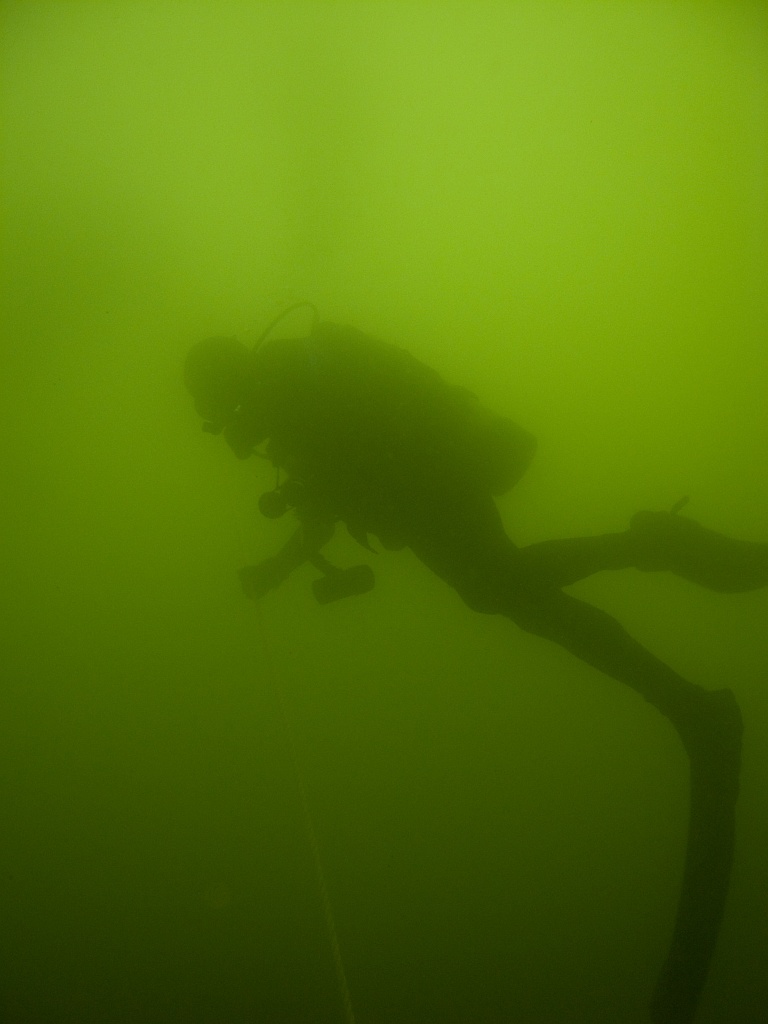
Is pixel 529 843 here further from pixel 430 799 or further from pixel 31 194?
pixel 31 194

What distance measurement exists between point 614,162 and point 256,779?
2.34 meters

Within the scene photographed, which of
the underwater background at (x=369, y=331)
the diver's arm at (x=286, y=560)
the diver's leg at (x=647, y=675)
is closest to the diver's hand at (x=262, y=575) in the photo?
the diver's arm at (x=286, y=560)

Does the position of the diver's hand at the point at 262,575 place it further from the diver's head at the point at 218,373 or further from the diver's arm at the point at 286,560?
the diver's head at the point at 218,373

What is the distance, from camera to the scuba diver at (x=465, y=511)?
1004mm

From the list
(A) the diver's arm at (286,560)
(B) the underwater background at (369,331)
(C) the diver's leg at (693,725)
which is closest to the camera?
(C) the diver's leg at (693,725)

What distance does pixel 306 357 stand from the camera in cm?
102

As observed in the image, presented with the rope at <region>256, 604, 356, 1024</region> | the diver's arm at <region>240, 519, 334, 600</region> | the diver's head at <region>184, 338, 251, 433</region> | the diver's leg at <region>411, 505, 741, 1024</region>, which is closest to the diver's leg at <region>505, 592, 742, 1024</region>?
the diver's leg at <region>411, 505, 741, 1024</region>

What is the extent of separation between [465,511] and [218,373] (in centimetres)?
51

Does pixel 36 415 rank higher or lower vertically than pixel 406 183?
lower

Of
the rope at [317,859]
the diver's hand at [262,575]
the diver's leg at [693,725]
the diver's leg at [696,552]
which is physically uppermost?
the diver's leg at [696,552]

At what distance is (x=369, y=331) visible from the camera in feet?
6.32

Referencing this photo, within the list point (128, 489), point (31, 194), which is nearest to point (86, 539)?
point (128, 489)

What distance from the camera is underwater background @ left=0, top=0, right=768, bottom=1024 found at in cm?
178

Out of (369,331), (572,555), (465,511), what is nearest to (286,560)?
(465,511)
